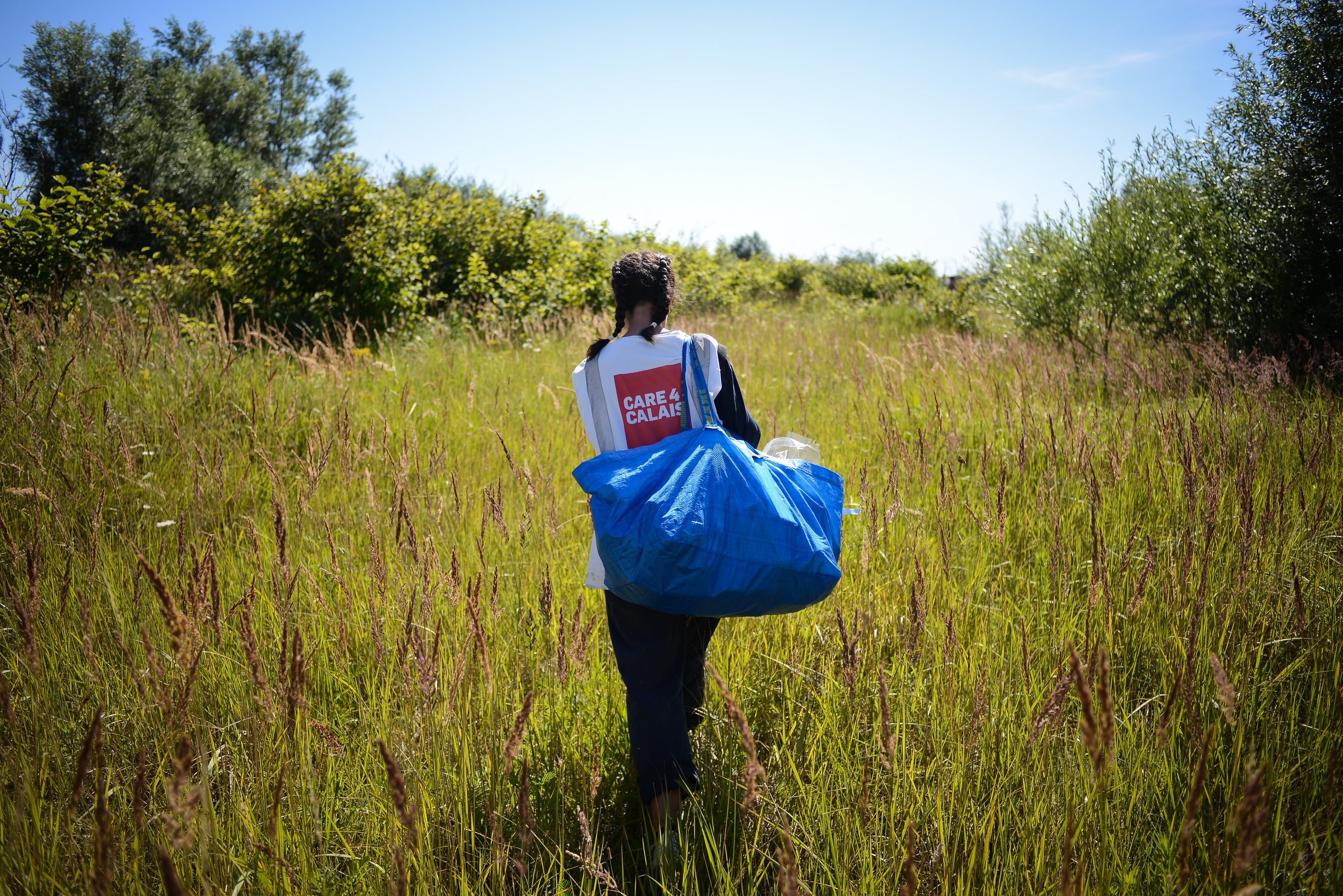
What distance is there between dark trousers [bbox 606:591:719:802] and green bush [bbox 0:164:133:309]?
6.22 meters

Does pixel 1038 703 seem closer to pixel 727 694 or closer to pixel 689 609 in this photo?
pixel 689 609

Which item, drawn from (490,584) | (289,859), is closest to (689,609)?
(289,859)

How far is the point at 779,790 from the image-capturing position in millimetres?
1841

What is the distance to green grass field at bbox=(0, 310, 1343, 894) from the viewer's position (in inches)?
54.7

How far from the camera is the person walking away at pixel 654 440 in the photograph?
175 centimetres

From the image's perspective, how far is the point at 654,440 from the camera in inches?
75.8

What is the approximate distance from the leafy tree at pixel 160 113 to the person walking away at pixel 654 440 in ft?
67.0

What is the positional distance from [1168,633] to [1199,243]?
6.58 meters

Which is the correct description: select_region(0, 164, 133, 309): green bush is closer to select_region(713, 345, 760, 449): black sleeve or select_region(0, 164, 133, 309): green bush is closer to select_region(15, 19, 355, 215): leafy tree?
select_region(713, 345, 760, 449): black sleeve

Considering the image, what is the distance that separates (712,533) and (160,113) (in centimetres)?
3478

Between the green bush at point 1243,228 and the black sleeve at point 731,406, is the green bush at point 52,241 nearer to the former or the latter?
the black sleeve at point 731,406

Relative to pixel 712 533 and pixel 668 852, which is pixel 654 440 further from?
pixel 668 852

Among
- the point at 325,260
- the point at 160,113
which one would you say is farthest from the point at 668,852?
the point at 160,113

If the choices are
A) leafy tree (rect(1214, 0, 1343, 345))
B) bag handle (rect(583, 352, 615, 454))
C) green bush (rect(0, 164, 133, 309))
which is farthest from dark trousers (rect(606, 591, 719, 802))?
leafy tree (rect(1214, 0, 1343, 345))
